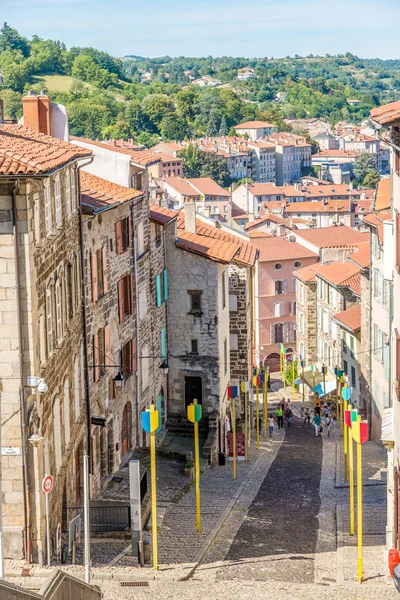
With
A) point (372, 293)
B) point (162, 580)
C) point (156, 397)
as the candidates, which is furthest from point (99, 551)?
point (372, 293)

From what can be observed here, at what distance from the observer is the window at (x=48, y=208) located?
24.7 metres

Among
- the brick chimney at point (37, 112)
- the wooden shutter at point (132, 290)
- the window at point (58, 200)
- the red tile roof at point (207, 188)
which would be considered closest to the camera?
the window at point (58, 200)

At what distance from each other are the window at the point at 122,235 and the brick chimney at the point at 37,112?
4.06m

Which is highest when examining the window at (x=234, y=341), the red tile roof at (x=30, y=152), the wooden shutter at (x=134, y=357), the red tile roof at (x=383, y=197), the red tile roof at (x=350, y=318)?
the red tile roof at (x=30, y=152)

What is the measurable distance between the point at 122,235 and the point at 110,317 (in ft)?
10.3

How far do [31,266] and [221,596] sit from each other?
7.72 meters

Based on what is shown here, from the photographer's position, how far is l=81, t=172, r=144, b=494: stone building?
31.7 meters

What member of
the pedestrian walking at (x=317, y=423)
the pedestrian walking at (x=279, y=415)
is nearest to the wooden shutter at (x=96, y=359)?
the pedestrian walking at (x=317, y=423)

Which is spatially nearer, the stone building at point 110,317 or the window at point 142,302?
the stone building at point 110,317

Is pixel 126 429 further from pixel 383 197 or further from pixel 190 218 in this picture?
pixel 383 197

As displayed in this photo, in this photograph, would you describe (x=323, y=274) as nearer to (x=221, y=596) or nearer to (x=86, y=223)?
(x=86, y=223)

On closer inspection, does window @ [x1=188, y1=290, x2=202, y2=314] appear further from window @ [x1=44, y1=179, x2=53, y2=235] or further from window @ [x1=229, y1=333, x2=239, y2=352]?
window @ [x1=44, y1=179, x2=53, y2=235]

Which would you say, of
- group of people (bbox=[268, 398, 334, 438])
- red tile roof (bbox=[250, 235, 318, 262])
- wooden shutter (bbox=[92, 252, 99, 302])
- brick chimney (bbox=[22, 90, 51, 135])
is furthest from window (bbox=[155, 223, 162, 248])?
red tile roof (bbox=[250, 235, 318, 262])

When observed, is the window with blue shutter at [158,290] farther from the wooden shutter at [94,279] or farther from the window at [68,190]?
the window at [68,190]
